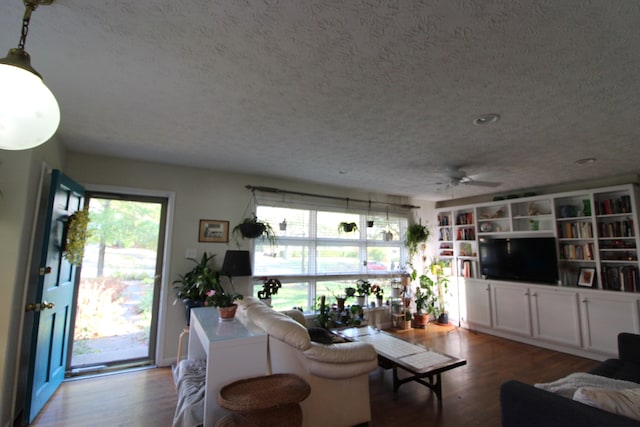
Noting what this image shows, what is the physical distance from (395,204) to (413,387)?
10.8 feet

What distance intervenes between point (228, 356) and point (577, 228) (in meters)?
5.03

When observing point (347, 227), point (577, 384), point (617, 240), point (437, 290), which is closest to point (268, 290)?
point (347, 227)

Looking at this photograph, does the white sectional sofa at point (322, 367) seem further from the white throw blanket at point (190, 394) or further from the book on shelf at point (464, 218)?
the book on shelf at point (464, 218)

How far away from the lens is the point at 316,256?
4699 mm

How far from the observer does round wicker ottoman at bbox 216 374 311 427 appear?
1.65 meters

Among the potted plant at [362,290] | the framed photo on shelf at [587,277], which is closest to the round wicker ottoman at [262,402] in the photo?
the potted plant at [362,290]

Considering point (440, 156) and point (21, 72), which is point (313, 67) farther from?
point (440, 156)

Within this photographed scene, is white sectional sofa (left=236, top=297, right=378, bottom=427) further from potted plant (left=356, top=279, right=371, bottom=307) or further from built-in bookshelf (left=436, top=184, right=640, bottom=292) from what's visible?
built-in bookshelf (left=436, top=184, right=640, bottom=292)

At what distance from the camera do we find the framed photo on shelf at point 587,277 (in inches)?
159

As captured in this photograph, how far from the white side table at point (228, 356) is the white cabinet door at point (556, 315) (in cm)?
437

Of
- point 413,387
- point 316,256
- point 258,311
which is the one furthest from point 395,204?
point 258,311

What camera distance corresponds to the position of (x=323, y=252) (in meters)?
4.79

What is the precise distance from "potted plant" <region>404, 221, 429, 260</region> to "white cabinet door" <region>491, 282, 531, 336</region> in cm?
139

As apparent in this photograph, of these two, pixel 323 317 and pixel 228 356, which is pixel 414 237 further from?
pixel 228 356
